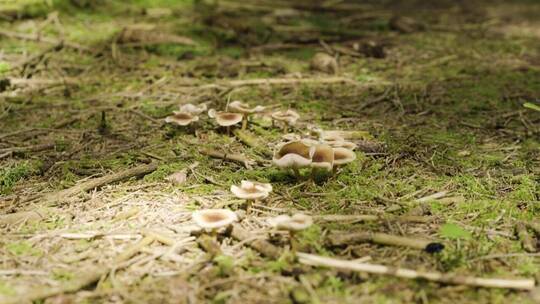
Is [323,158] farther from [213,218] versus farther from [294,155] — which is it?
[213,218]

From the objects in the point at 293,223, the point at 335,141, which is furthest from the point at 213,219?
the point at 335,141

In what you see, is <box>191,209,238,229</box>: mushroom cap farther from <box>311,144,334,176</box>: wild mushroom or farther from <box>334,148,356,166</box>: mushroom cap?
<box>334,148,356,166</box>: mushroom cap

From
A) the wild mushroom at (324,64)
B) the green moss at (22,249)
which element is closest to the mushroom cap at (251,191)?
the green moss at (22,249)

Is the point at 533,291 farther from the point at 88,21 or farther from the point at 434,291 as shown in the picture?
the point at 88,21

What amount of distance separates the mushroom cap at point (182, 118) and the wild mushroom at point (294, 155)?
0.83 m

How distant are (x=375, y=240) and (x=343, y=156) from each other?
70cm

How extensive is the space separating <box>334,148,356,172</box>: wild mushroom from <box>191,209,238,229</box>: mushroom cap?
0.79 m

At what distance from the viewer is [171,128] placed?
400 centimetres

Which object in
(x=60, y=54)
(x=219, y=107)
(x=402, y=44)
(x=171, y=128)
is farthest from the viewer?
(x=402, y=44)

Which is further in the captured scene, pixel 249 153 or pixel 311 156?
pixel 249 153

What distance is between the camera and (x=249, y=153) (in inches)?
142

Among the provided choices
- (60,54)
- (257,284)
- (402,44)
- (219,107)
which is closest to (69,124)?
(219,107)

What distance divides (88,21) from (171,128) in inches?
121

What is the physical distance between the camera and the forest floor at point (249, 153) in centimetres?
238
